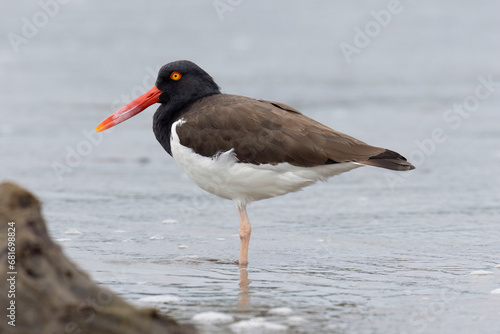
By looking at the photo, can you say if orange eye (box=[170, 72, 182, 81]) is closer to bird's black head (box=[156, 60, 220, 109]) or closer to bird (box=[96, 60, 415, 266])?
bird's black head (box=[156, 60, 220, 109])

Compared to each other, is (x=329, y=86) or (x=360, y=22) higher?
(x=360, y=22)

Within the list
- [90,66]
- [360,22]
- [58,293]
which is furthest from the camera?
[360,22]

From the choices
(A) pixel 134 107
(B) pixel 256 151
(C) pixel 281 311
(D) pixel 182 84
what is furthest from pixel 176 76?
(C) pixel 281 311

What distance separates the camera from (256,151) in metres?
5.41

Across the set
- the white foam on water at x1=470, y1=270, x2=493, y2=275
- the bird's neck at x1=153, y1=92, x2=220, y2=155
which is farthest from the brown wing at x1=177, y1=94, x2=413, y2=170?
the white foam on water at x1=470, y1=270, x2=493, y2=275

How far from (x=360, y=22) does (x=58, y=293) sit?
1647cm

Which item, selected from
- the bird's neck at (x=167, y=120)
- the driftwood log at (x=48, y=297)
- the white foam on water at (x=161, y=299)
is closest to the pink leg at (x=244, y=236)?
the bird's neck at (x=167, y=120)

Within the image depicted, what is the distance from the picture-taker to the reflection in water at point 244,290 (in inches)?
168

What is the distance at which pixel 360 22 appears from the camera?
18.6 metres

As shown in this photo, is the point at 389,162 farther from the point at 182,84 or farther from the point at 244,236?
the point at 182,84

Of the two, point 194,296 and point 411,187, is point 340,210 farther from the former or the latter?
point 194,296

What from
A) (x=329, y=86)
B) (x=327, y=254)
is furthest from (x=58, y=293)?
(x=329, y=86)

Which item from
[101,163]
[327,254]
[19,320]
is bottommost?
[19,320]

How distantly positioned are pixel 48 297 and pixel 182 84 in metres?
3.23
